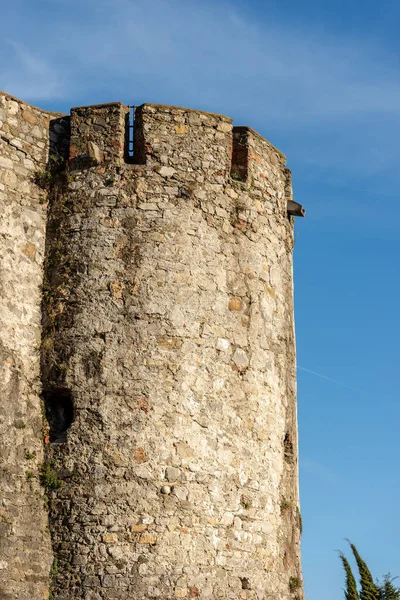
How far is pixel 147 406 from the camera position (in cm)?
1010

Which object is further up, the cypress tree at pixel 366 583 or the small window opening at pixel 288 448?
the small window opening at pixel 288 448

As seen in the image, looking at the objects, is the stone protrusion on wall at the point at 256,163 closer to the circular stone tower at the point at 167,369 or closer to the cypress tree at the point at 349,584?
the circular stone tower at the point at 167,369

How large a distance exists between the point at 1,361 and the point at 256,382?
2.53m

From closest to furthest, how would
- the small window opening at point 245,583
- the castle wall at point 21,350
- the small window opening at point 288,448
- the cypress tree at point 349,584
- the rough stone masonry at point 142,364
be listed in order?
the castle wall at point 21,350
the rough stone masonry at point 142,364
the small window opening at point 245,583
the small window opening at point 288,448
the cypress tree at point 349,584

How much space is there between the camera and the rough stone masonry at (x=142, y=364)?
9.80 m

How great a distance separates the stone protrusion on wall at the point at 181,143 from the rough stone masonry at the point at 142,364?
2 centimetres

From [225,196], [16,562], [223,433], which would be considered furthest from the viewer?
[225,196]

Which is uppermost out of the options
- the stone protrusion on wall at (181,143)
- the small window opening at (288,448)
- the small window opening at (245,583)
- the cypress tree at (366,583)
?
the stone protrusion on wall at (181,143)

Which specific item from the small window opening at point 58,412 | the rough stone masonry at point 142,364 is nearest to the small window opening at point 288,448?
the rough stone masonry at point 142,364

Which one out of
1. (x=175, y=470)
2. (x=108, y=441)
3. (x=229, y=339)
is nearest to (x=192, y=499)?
(x=175, y=470)

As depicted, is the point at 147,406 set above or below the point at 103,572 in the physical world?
above

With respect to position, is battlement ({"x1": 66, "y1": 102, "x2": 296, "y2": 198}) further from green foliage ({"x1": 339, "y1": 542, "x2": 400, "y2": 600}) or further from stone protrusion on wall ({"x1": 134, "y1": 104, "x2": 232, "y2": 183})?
green foliage ({"x1": 339, "y1": 542, "x2": 400, "y2": 600})

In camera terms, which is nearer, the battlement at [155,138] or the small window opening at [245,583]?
the small window opening at [245,583]

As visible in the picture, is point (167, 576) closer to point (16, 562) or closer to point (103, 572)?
point (103, 572)
